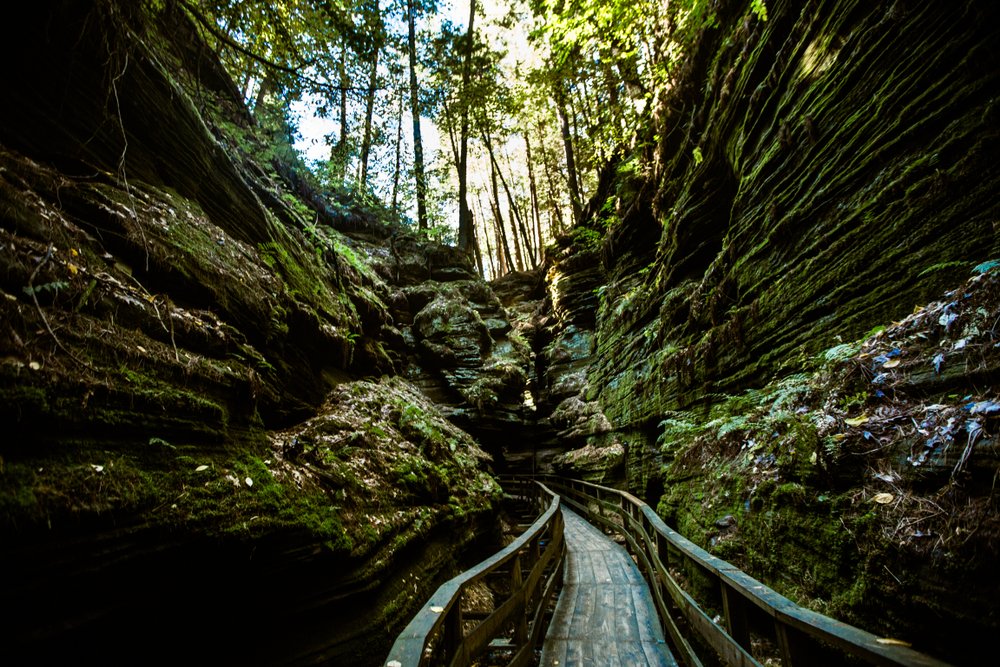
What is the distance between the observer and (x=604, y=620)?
446 cm

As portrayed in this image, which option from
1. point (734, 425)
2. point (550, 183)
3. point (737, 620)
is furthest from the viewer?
point (550, 183)

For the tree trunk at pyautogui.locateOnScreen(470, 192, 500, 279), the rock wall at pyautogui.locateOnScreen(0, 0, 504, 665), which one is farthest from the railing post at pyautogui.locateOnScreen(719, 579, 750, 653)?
the tree trunk at pyautogui.locateOnScreen(470, 192, 500, 279)

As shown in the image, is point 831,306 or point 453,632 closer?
point 453,632

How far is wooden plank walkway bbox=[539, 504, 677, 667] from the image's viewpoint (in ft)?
11.9

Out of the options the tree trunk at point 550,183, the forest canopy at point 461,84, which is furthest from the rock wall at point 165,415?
the tree trunk at point 550,183

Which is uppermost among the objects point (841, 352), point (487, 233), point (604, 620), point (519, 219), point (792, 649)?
point (487, 233)

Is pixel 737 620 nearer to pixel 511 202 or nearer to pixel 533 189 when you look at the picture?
pixel 533 189

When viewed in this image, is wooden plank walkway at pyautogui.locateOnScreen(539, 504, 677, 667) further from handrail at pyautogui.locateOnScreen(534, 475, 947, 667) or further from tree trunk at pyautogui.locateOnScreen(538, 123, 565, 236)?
tree trunk at pyautogui.locateOnScreen(538, 123, 565, 236)

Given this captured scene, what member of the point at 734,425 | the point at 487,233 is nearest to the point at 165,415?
the point at 734,425

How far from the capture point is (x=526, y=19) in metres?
25.6

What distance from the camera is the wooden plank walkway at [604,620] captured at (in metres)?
3.63

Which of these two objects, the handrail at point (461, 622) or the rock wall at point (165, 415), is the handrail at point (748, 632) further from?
the rock wall at point (165, 415)

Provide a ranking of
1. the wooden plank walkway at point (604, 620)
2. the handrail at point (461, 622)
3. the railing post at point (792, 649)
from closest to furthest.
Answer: the handrail at point (461, 622), the railing post at point (792, 649), the wooden plank walkway at point (604, 620)

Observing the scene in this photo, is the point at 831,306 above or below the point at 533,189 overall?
below
